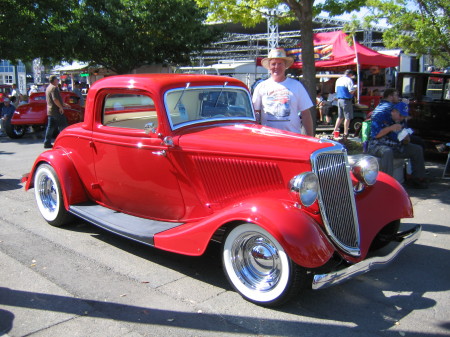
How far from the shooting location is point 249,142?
144 inches

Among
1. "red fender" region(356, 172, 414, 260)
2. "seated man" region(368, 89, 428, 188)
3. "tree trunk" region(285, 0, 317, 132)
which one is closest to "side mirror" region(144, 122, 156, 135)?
"red fender" region(356, 172, 414, 260)

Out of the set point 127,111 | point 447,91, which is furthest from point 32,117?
point 447,91

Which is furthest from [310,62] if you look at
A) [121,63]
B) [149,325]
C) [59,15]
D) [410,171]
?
[121,63]

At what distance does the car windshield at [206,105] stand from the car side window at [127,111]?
12.9 inches

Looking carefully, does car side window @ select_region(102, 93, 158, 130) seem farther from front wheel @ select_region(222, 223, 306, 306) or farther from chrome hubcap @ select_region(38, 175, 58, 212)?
front wheel @ select_region(222, 223, 306, 306)

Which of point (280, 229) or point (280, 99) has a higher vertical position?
point (280, 99)

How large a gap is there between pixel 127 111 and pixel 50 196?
1570 millimetres

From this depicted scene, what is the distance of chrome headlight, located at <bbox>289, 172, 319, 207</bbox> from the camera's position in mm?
3201

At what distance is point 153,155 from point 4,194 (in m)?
3.85

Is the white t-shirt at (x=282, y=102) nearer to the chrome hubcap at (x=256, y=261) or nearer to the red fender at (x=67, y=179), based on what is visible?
the chrome hubcap at (x=256, y=261)

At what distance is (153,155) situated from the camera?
13.4 ft

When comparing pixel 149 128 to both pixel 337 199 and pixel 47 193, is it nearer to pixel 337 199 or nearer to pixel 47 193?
pixel 337 199

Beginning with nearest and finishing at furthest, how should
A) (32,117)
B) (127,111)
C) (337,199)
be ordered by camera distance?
(337,199)
(127,111)
(32,117)

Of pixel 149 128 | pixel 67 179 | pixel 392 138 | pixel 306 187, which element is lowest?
pixel 67 179
